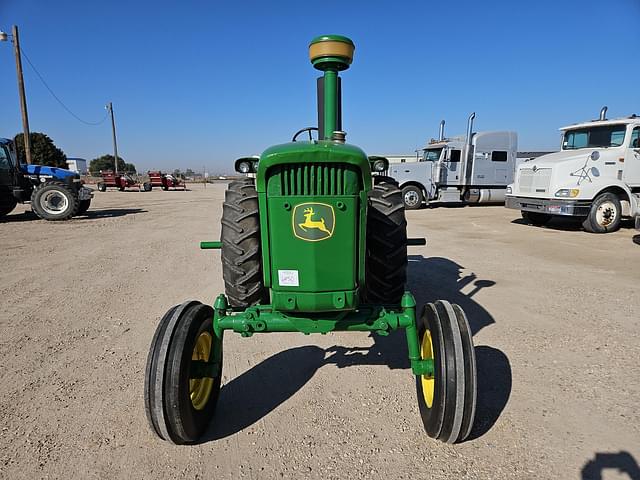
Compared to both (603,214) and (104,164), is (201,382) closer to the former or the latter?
(603,214)

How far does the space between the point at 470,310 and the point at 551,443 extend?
2.02 meters

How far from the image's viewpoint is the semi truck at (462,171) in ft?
49.6

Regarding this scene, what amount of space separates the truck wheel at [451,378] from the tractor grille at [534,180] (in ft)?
29.3

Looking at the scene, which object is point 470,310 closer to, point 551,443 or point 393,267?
point 393,267

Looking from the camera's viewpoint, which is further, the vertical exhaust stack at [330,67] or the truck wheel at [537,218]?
the truck wheel at [537,218]

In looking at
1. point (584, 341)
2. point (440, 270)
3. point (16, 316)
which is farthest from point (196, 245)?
point (584, 341)

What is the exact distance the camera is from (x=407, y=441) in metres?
2.25

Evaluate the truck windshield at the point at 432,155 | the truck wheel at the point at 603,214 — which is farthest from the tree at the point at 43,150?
the truck wheel at the point at 603,214

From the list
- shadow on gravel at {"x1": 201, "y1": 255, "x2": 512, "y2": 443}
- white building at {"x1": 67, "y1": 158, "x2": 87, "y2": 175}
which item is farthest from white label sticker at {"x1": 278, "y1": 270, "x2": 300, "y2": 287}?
white building at {"x1": 67, "y1": 158, "x2": 87, "y2": 175}

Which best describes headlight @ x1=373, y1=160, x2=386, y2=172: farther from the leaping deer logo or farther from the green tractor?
the leaping deer logo

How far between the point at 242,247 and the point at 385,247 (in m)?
1.02

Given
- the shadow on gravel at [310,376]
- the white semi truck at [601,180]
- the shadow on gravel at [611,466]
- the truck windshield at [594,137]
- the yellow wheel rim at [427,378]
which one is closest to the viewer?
the shadow on gravel at [611,466]

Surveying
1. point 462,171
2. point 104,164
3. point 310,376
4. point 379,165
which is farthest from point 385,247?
point 104,164

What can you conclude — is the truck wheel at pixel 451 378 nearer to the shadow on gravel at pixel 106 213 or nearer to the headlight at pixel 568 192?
the headlight at pixel 568 192
